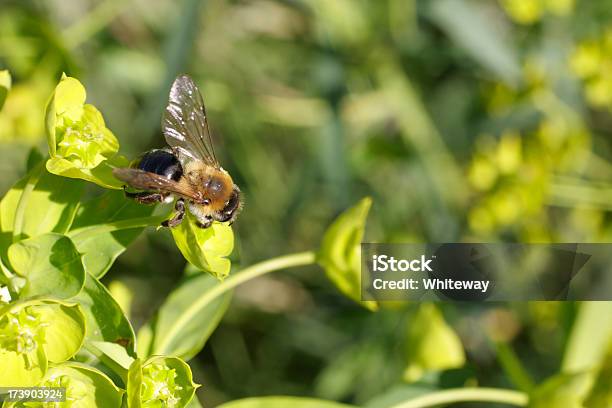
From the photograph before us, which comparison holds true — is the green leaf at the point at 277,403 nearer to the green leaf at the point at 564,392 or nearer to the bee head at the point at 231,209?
the bee head at the point at 231,209

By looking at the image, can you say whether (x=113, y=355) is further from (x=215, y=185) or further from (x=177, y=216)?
(x=215, y=185)

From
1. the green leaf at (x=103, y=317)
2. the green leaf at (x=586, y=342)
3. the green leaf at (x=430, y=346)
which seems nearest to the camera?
the green leaf at (x=103, y=317)

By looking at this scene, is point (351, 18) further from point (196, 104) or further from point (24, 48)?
point (196, 104)

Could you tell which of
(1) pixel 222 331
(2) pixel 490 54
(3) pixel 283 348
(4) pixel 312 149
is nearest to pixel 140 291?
(1) pixel 222 331

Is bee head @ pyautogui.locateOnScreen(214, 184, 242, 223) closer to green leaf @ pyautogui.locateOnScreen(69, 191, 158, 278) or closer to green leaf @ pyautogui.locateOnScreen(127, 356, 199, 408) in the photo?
green leaf @ pyautogui.locateOnScreen(69, 191, 158, 278)

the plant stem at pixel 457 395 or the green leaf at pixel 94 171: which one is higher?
the green leaf at pixel 94 171

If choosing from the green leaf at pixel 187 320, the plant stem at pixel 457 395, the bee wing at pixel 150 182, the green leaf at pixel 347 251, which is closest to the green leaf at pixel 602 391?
the plant stem at pixel 457 395

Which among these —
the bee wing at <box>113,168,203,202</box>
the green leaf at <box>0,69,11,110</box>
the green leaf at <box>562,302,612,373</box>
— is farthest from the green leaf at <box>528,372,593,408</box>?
the green leaf at <box>0,69,11,110</box>

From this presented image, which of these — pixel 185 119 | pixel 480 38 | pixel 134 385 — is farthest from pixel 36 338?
pixel 480 38
